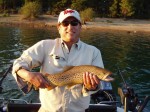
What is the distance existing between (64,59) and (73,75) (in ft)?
1.54

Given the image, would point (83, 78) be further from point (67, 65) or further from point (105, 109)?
point (105, 109)

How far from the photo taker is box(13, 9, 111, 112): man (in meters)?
5.38

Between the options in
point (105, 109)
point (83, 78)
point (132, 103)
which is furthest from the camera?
point (132, 103)

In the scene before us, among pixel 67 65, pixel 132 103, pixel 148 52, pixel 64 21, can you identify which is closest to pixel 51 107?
pixel 67 65

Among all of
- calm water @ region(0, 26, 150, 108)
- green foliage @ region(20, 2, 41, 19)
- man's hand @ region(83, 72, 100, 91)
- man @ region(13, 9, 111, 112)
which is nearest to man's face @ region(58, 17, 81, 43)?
man @ region(13, 9, 111, 112)

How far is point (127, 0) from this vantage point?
7638 centimetres

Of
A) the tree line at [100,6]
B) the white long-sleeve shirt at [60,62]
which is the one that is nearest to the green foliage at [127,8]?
the tree line at [100,6]

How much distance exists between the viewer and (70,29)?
536 cm

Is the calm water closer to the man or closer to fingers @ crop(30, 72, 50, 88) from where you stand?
the man

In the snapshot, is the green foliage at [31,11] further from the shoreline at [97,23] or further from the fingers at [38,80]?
the fingers at [38,80]

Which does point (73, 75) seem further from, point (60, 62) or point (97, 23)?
point (97, 23)

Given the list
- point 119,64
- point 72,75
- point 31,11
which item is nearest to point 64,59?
point 72,75

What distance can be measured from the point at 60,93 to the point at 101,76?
2.61 feet

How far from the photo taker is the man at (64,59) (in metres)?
5.38
